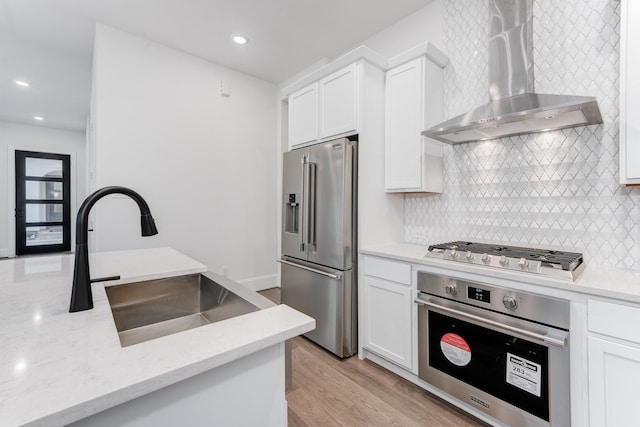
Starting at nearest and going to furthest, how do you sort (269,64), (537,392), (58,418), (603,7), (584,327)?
(58,418), (584,327), (537,392), (603,7), (269,64)

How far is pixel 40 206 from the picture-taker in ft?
21.3

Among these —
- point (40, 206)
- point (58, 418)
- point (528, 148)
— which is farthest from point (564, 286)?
point (40, 206)

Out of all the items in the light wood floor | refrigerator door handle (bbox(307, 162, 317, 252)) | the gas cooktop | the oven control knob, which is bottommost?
the light wood floor

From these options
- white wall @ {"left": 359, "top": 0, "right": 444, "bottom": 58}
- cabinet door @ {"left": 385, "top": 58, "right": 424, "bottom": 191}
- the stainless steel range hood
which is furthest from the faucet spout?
white wall @ {"left": 359, "top": 0, "right": 444, "bottom": 58}

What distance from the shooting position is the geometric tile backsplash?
175cm

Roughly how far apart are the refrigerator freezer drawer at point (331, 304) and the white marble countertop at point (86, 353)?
154 cm

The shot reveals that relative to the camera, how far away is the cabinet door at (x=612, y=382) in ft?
4.04

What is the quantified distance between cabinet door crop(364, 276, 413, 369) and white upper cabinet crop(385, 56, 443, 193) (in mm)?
808

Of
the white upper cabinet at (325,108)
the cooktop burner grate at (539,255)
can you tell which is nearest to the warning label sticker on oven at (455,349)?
the cooktop burner grate at (539,255)

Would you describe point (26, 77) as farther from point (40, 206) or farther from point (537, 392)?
point (537, 392)

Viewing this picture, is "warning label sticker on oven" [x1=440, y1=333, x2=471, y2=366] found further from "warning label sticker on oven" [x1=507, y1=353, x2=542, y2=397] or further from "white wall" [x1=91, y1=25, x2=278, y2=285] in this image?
"white wall" [x1=91, y1=25, x2=278, y2=285]

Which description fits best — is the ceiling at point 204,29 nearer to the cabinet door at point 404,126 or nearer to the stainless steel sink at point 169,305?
the cabinet door at point 404,126

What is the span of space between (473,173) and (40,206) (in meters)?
8.45

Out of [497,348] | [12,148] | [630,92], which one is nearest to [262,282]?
[497,348]
